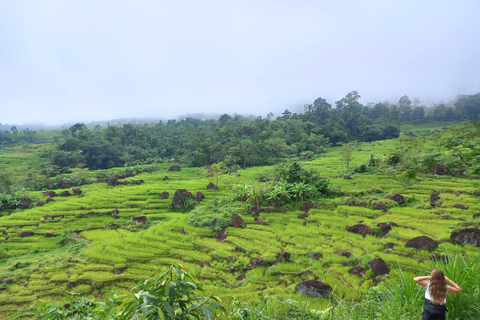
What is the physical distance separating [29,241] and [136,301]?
849 inches

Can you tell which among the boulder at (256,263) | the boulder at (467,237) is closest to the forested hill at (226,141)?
the boulder at (256,263)

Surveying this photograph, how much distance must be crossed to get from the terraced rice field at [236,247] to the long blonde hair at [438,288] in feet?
12.6

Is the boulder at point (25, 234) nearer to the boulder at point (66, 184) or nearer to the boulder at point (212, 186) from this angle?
the boulder at point (212, 186)

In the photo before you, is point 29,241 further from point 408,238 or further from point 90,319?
point 408,238

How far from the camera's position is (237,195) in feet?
71.0

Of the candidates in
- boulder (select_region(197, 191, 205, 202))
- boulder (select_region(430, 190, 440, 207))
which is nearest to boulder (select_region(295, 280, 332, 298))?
boulder (select_region(430, 190, 440, 207))

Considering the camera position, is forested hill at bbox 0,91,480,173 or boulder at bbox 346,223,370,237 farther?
forested hill at bbox 0,91,480,173

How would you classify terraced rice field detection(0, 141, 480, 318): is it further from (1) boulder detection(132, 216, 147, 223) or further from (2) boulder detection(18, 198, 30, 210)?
(2) boulder detection(18, 198, 30, 210)

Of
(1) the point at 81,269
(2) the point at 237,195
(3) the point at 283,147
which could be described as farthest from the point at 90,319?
(3) the point at 283,147

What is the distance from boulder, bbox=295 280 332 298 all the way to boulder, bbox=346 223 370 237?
6461 millimetres

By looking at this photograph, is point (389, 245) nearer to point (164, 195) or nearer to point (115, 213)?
point (164, 195)

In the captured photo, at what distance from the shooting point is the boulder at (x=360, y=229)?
547 inches

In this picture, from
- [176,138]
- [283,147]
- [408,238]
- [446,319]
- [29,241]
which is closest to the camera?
[446,319]

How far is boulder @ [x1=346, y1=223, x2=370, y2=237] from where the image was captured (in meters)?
13.9
